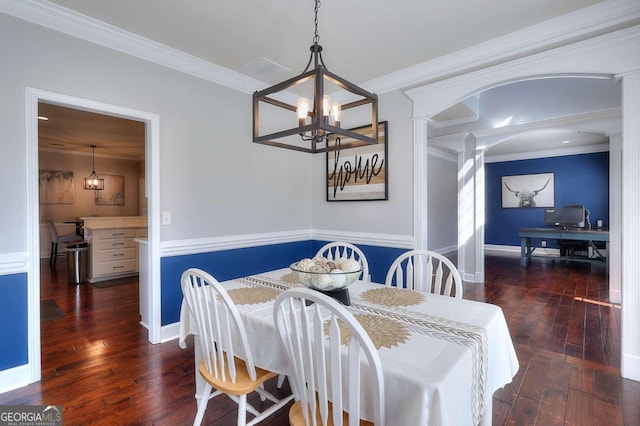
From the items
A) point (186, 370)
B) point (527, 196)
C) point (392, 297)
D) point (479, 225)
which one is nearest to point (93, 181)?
point (186, 370)

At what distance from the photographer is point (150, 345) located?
2.74 metres

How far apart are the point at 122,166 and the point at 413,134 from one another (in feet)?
25.6

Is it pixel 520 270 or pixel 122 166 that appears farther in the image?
pixel 122 166

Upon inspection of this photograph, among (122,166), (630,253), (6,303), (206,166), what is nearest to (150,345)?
(6,303)

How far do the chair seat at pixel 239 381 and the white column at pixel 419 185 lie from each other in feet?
6.77

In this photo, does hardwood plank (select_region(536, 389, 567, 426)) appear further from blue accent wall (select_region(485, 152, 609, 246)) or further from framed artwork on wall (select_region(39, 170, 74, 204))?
framed artwork on wall (select_region(39, 170, 74, 204))

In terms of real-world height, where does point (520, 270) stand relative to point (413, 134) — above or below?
below

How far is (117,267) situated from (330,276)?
15.8ft

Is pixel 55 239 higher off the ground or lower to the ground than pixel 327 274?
lower

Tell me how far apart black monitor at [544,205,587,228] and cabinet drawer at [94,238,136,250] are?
26.1 ft

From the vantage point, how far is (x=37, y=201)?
2.20 meters

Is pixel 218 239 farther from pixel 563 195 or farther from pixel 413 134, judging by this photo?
pixel 563 195

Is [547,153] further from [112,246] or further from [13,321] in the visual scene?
[13,321]

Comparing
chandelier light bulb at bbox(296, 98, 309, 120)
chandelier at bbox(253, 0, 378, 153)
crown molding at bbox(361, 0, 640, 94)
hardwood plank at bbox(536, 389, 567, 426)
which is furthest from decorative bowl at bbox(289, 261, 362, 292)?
crown molding at bbox(361, 0, 640, 94)
